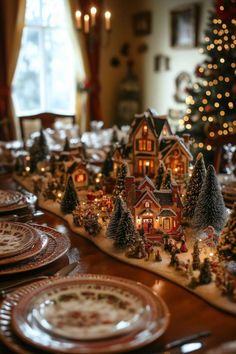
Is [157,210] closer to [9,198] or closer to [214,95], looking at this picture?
[9,198]

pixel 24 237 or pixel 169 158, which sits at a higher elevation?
pixel 169 158

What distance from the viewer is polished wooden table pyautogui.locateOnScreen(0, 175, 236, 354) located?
139 cm

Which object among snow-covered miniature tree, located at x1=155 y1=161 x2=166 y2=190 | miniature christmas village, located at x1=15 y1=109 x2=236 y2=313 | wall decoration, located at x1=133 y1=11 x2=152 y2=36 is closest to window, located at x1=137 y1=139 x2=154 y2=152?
miniature christmas village, located at x1=15 y1=109 x2=236 y2=313

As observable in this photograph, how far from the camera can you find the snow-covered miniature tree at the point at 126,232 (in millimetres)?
2029

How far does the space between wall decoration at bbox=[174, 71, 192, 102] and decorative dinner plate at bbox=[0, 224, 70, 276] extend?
581cm

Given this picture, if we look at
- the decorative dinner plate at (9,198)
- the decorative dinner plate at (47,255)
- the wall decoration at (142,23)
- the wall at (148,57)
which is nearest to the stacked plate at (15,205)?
the decorative dinner plate at (9,198)

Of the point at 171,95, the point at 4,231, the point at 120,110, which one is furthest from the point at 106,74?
the point at 4,231

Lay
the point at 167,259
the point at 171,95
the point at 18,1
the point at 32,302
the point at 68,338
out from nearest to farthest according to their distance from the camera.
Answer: the point at 68,338 < the point at 32,302 < the point at 167,259 < the point at 18,1 < the point at 171,95

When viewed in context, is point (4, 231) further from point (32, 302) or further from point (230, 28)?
point (230, 28)

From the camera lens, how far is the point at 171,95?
8031 mm

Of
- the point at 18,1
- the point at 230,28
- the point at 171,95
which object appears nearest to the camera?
the point at 230,28

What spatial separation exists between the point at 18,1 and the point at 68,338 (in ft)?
22.1

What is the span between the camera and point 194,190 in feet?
7.51

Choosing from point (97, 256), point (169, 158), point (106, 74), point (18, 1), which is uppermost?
point (18, 1)
